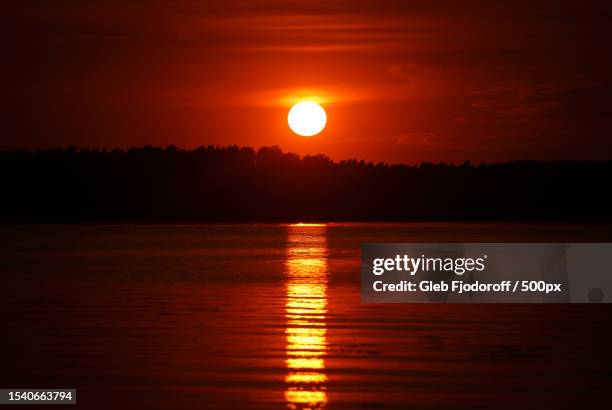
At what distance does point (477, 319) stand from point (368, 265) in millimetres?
25368

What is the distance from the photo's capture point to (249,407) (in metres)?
14.8

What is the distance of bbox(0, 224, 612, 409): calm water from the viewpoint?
51.6ft

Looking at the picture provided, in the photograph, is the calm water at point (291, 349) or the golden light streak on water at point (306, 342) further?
the calm water at point (291, 349)

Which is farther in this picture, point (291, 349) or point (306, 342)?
point (306, 342)

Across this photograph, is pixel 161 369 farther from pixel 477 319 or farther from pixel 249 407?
pixel 477 319

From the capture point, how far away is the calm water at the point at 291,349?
15.7m

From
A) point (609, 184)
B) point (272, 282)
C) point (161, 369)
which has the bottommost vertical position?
point (161, 369)

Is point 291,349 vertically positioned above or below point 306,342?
below

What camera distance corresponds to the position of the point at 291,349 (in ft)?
65.6

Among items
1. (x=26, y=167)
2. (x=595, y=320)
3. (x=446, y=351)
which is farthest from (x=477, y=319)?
(x=26, y=167)

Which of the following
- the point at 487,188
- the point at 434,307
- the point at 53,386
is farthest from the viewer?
the point at 487,188

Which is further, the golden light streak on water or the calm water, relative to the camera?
the calm water

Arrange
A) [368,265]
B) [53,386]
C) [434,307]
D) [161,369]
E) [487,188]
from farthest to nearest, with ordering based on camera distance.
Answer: [487,188], [368,265], [434,307], [161,369], [53,386]

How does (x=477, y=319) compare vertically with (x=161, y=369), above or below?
above
